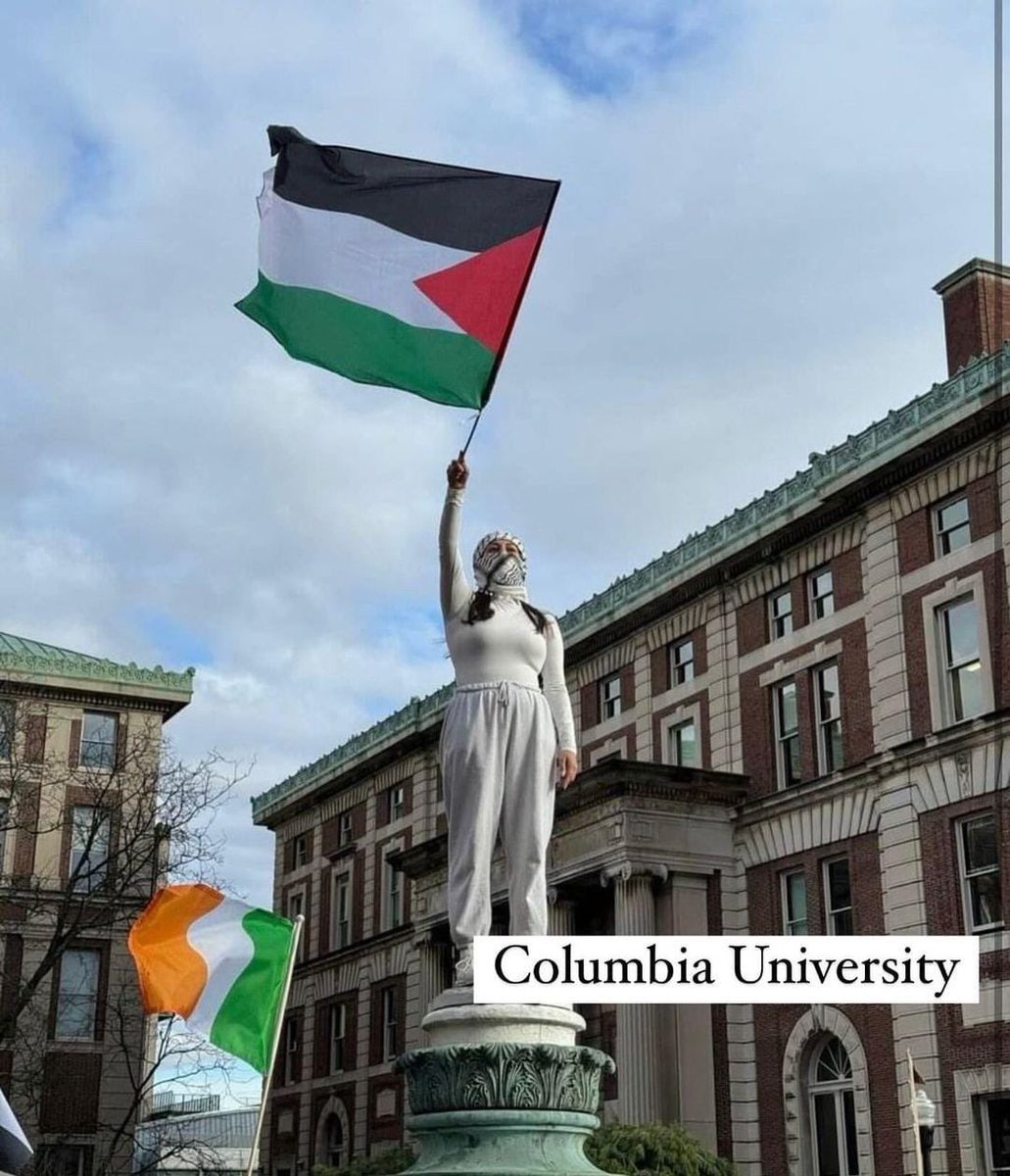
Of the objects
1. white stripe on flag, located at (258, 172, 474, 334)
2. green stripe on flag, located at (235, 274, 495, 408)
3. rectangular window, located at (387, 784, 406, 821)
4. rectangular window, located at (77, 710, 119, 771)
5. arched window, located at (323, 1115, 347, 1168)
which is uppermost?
rectangular window, located at (77, 710, 119, 771)

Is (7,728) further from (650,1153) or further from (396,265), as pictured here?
(396,265)

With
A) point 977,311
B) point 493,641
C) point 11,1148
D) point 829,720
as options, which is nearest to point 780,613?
point 829,720

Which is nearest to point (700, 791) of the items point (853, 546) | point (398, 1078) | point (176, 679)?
point (853, 546)

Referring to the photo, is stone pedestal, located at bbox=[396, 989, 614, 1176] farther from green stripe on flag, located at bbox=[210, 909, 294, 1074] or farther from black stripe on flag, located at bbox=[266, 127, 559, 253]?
black stripe on flag, located at bbox=[266, 127, 559, 253]

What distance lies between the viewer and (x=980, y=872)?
102 ft

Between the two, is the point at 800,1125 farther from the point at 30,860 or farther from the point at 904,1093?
the point at 30,860

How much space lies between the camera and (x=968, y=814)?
31469 mm

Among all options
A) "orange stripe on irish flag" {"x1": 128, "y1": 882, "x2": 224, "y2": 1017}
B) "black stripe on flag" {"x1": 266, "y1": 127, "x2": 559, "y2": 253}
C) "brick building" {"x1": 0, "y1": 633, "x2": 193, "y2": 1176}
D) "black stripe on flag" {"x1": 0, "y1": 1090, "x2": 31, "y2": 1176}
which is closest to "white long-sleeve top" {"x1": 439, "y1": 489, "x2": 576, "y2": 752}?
"black stripe on flag" {"x1": 266, "y1": 127, "x2": 559, "y2": 253}

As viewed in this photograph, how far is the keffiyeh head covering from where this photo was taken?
9.67m

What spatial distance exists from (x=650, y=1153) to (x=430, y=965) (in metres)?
21.3

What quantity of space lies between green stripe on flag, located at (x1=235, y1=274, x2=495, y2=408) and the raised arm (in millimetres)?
1096

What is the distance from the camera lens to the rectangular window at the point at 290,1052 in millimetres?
59594

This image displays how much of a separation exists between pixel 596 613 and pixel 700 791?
27.1ft

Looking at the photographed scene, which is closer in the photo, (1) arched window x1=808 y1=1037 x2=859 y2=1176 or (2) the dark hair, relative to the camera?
(2) the dark hair
